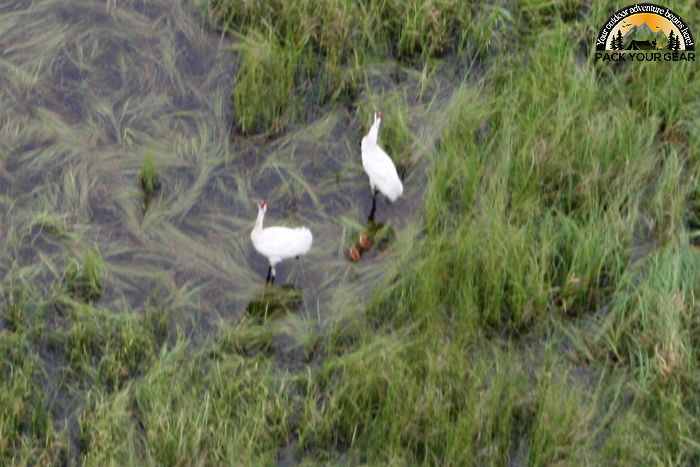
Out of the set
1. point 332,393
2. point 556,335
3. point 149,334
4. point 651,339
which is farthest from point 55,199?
point 651,339

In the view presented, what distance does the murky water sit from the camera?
4934 mm

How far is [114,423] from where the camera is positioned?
4.23 meters

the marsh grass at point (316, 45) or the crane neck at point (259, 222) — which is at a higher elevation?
the marsh grass at point (316, 45)

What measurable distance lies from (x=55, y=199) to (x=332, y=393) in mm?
1681

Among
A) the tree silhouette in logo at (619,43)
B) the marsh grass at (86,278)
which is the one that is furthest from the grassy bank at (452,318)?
the tree silhouette in logo at (619,43)

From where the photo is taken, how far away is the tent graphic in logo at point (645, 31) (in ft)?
18.9

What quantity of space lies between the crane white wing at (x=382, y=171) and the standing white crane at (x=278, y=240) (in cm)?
44

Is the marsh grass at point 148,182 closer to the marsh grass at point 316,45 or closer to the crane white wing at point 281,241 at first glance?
the marsh grass at point 316,45

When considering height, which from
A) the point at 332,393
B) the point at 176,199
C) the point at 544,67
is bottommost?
the point at 332,393

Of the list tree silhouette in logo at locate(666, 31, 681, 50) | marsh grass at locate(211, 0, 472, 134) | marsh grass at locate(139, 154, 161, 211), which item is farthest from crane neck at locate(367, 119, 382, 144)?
tree silhouette in logo at locate(666, 31, 681, 50)

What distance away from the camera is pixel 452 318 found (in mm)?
4680

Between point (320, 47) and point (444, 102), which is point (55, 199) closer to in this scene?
point (320, 47)

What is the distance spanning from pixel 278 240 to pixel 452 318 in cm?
81

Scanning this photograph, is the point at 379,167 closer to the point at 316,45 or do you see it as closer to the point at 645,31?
the point at 316,45
